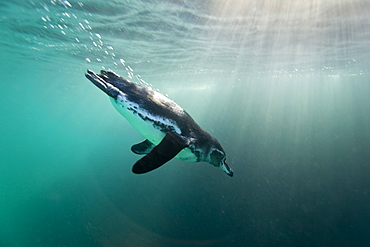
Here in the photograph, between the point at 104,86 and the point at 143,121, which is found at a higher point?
the point at 104,86

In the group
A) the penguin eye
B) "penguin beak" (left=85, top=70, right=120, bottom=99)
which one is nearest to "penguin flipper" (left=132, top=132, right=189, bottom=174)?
"penguin beak" (left=85, top=70, right=120, bottom=99)

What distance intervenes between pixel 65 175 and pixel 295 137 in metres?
26.1

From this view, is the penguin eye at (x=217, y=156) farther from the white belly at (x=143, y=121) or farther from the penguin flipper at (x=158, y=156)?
the penguin flipper at (x=158, y=156)

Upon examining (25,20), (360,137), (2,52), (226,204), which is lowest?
(360,137)

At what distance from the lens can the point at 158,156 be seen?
7.16ft

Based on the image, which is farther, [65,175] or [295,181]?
[65,175]

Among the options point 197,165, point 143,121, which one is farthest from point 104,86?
point 197,165

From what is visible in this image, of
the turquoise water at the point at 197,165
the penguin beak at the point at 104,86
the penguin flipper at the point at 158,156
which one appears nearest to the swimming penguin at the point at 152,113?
the penguin beak at the point at 104,86

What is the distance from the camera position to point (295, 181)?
13.4 metres

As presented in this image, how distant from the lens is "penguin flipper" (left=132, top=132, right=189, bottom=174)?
216 centimetres

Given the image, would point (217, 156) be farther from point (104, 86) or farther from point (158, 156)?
point (104, 86)

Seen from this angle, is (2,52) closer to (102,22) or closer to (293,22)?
(102,22)

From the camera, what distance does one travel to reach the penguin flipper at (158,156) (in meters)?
2.16

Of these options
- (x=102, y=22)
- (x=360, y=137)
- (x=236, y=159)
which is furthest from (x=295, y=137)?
(x=102, y=22)
